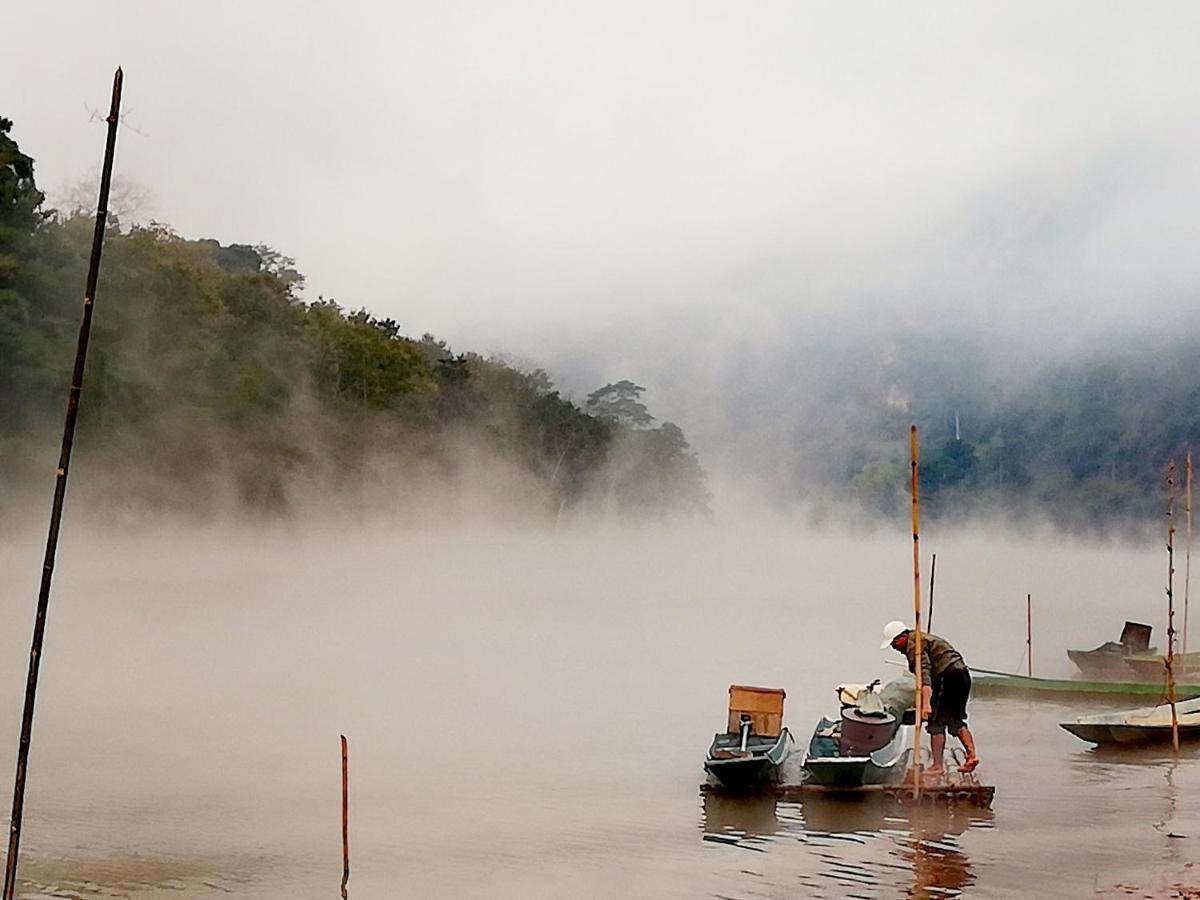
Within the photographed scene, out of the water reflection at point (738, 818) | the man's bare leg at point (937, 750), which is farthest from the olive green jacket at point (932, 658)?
the water reflection at point (738, 818)

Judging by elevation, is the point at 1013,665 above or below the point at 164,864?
above

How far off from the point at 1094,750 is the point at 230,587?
24767 millimetres

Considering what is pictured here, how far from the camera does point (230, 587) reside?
112 feet

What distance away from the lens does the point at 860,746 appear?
11109mm

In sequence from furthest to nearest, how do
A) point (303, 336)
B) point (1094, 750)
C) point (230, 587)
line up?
point (303, 336) < point (230, 587) < point (1094, 750)

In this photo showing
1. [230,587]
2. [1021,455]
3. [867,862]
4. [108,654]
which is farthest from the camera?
[1021,455]

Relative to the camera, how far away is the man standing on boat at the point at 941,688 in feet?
36.0

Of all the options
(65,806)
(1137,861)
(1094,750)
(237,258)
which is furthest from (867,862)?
(237,258)

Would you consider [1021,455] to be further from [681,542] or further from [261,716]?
[261,716]

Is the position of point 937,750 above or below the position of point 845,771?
→ above

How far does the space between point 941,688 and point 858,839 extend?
173 cm

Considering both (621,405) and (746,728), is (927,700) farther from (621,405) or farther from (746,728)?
(621,405)

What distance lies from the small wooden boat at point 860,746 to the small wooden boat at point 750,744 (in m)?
0.30

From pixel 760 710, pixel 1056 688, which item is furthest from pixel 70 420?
pixel 1056 688
